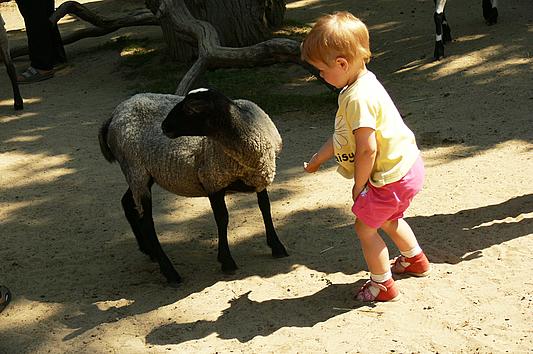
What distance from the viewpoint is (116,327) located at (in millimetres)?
4598

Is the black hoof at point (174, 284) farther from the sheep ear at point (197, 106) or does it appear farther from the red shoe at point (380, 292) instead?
the red shoe at point (380, 292)

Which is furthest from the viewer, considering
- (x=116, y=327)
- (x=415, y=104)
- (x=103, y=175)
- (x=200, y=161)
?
(x=415, y=104)

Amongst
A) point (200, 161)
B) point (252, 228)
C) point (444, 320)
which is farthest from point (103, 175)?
point (444, 320)

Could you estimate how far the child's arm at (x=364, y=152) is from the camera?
399cm

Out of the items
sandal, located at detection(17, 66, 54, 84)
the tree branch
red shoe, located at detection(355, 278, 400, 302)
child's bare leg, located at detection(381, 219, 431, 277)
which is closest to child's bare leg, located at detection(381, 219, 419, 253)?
child's bare leg, located at detection(381, 219, 431, 277)

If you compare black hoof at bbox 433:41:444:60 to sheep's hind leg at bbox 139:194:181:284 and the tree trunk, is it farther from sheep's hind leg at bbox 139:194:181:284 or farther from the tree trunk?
sheep's hind leg at bbox 139:194:181:284

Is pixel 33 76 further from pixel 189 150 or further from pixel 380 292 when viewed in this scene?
pixel 380 292

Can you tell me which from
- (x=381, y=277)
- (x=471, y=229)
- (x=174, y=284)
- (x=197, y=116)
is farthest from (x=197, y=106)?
(x=471, y=229)

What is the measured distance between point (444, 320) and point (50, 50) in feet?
27.9

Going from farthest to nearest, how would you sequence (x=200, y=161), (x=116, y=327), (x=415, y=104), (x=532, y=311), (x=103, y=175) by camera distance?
(x=415, y=104), (x=103, y=175), (x=200, y=161), (x=116, y=327), (x=532, y=311)

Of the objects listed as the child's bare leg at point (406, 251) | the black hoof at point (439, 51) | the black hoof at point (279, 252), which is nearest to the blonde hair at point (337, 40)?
the child's bare leg at point (406, 251)

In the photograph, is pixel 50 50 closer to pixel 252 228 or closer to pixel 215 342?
pixel 252 228

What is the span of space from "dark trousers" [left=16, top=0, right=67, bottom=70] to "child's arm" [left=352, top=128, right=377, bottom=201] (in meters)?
8.03

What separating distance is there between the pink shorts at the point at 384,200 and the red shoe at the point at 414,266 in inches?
18.9
